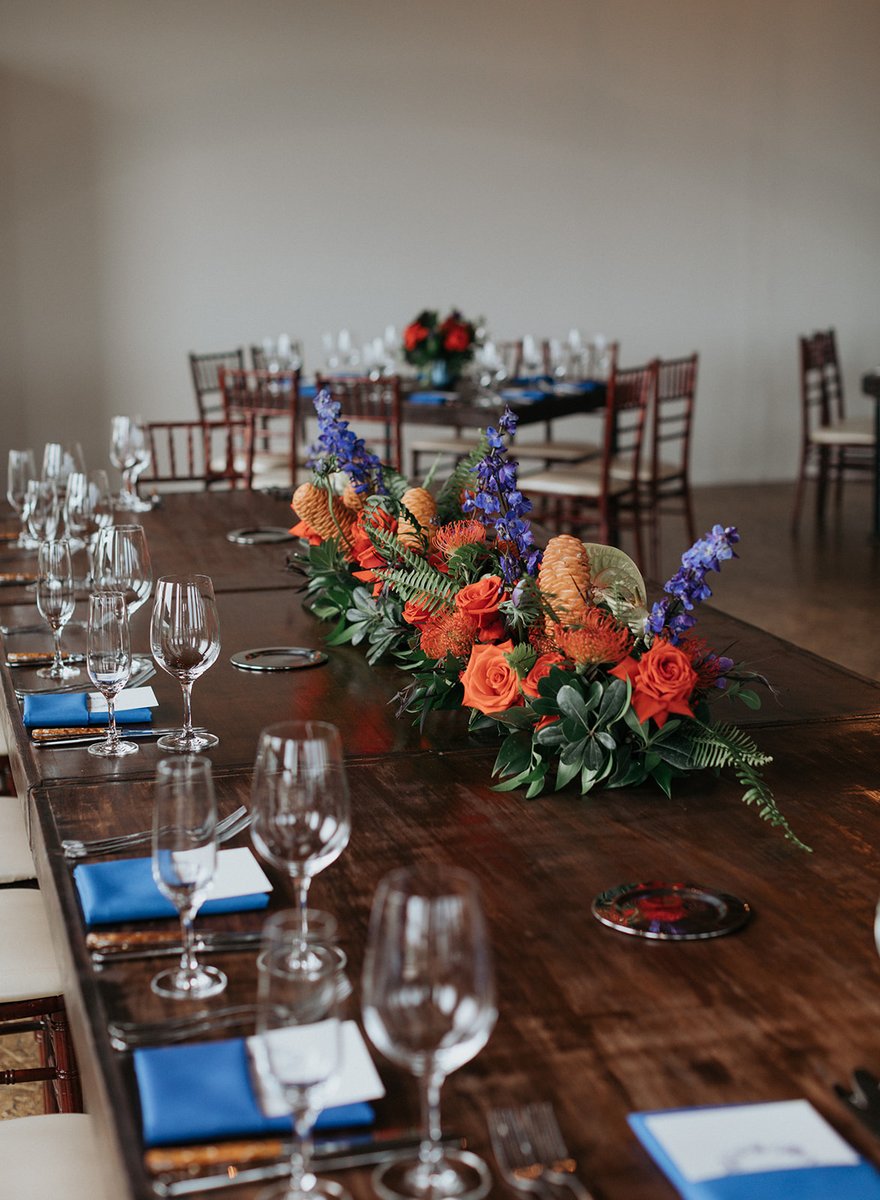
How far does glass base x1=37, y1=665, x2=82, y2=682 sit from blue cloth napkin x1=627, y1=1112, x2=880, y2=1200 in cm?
143

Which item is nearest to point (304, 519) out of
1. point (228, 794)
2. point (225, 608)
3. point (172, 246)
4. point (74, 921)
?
point (225, 608)

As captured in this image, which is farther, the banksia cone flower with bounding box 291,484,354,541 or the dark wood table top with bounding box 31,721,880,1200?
the banksia cone flower with bounding box 291,484,354,541

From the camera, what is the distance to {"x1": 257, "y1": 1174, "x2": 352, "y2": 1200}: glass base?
887 mm

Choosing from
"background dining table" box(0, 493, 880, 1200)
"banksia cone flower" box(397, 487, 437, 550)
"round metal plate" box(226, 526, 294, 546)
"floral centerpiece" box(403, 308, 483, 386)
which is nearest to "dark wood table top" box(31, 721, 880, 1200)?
"background dining table" box(0, 493, 880, 1200)

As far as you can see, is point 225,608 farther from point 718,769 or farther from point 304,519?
point 718,769

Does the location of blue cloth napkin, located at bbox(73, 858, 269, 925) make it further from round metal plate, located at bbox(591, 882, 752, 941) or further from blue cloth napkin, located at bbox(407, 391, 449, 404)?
blue cloth napkin, located at bbox(407, 391, 449, 404)

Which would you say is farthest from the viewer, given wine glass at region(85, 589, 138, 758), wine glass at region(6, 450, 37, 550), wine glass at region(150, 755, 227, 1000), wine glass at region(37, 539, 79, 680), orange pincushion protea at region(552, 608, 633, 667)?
wine glass at region(6, 450, 37, 550)

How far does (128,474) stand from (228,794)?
223 centimetres

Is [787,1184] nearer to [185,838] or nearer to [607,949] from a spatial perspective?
[607,949]

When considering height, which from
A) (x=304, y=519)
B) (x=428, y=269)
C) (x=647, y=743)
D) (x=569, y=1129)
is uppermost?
(x=428, y=269)

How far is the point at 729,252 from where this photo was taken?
862 cm

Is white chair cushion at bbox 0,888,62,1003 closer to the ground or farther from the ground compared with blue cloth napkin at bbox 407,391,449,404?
closer to the ground

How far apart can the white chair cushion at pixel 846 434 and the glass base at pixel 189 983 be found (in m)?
6.64

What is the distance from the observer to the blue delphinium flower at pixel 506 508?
1.75 metres
